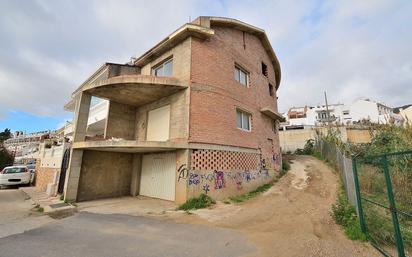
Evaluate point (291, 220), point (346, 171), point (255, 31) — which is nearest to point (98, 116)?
point (255, 31)

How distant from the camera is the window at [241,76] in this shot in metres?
13.7

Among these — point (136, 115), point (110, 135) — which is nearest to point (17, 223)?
point (110, 135)

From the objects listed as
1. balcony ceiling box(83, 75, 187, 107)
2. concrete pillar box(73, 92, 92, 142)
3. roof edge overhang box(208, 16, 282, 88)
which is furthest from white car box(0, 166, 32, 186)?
roof edge overhang box(208, 16, 282, 88)

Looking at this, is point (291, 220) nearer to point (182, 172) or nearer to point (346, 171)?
point (346, 171)

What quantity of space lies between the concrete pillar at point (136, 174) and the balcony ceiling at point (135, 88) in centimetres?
351

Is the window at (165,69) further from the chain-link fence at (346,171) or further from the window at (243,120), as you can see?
the chain-link fence at (346,171)

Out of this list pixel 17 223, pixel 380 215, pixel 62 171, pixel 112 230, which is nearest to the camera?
pixel 380 215

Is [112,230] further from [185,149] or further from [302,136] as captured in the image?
[302,136]

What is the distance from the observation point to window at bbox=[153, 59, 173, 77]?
12.6 metres

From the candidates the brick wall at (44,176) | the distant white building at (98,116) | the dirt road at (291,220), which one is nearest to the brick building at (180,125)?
the dirt road at (291,220)

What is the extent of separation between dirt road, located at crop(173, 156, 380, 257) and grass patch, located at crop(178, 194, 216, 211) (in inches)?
18.5

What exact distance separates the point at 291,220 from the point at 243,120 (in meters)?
7.32

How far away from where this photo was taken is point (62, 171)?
44.4 ft

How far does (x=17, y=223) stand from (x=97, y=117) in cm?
954
